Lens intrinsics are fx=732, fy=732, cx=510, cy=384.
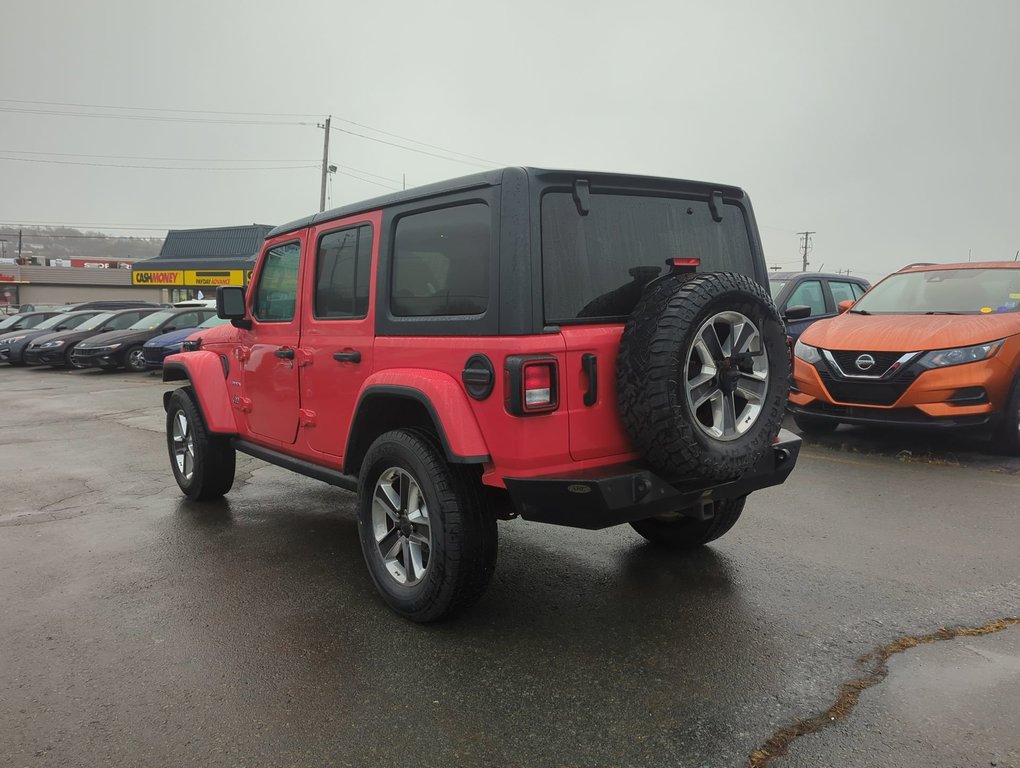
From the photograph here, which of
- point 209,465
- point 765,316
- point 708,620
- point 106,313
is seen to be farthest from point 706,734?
point 106,313

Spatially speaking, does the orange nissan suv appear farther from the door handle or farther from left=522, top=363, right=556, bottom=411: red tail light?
left=522, top=363, right=556, bottom=411: red tail light

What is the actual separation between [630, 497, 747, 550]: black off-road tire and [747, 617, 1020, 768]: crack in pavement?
43.5 inches

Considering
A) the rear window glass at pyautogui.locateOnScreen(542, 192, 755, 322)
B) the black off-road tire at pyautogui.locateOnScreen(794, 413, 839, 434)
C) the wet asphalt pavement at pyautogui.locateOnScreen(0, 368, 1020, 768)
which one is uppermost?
the rear window glass at pyautogui.locateOnScreen(542, 192, 755, 322)

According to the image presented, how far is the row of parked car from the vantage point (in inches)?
674

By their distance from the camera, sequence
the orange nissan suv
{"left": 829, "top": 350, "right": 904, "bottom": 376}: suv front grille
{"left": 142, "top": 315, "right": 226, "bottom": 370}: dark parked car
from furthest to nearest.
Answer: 1. {"left": 142, "top": 315, "right": 226, "bottom": 370}: dark parked car
2. {"left": 829, "top": 350, "right": 904, "bottom": 376}: suv front grille
3. the orange nissan suv

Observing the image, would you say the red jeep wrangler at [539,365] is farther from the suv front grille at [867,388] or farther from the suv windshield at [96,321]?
the suv windshield at [96,321]

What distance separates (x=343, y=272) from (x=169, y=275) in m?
48.8

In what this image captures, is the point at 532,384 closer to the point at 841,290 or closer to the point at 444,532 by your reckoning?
the point at 444,532

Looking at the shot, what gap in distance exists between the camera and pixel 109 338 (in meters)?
17.5

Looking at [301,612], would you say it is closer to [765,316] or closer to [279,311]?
[279,311]

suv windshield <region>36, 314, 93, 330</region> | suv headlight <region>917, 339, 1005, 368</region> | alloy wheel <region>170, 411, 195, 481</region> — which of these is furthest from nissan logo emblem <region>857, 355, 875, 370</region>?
suv windshield <region>36, 314, 93, 330</region>

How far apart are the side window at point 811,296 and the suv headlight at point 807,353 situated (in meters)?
2.66

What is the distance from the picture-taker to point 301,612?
3596 mm

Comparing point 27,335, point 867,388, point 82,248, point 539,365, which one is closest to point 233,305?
point 539,365
